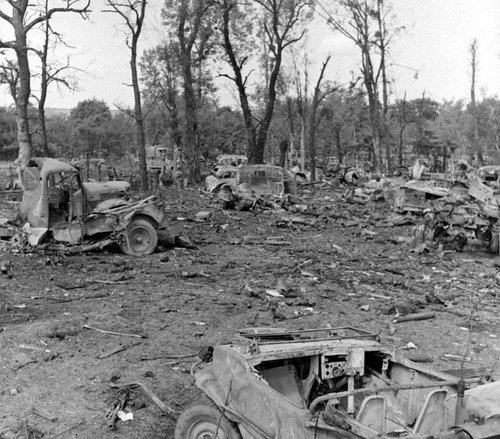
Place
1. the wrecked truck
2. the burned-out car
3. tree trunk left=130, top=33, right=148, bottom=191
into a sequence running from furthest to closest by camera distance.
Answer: tree trunk left=130, top=33, right=148, bottom=191 < the burned-out car < the wrecked truck

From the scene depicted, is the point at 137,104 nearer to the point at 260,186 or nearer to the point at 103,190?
the point at 260,186

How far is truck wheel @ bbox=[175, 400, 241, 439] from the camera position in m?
3.91

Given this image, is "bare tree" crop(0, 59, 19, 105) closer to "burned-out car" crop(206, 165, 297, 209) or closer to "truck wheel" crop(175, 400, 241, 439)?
"burned-out car" crop(206, 165, 297, 209)

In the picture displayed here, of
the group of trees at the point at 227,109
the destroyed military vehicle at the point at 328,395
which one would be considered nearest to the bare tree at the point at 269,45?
the group of trees at the point at 227,109

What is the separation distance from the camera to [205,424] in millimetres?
4074

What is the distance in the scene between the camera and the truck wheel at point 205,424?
3.91 metres

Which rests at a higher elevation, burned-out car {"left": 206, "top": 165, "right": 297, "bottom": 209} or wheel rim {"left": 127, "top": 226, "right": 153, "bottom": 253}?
burned-out car {"left": 206, "top": 165, "right": 297, "bottom": 209}

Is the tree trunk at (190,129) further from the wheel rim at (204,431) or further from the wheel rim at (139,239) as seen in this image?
the wheel rim at (204,431)

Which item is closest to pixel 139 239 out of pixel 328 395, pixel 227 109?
pixel 328 395

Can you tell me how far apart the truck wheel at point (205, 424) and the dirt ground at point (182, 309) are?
0.75 metres

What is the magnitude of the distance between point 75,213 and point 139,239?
1.48 metres

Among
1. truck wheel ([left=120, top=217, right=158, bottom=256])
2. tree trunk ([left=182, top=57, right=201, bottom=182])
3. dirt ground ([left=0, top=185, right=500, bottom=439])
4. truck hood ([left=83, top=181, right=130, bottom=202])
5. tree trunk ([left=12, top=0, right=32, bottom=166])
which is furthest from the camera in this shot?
tree trunk ([left=182, top=57, right=201, bottom=182])

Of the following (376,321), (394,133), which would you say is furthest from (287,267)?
(394,133)

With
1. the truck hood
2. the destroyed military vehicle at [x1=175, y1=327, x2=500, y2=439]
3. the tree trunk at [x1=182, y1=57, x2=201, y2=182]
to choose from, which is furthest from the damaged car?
the destroyed military vehicle at [x1=175, y1=327, x2=500, y2=439]
